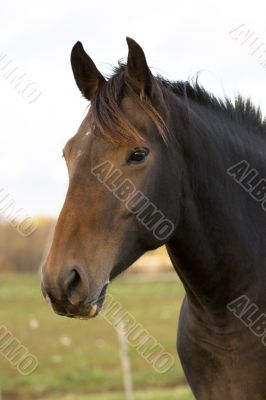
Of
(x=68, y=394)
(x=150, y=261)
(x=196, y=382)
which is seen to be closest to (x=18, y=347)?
(x=68, y=394)

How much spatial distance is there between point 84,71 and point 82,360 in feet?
44.7

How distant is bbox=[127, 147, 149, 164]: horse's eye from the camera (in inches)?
141

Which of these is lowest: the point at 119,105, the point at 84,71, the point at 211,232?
the point at 211,232

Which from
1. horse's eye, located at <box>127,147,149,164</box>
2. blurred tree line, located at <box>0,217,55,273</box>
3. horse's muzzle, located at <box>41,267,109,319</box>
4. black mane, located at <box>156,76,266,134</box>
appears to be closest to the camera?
horse's muzzle, located at <box>41,267,109,319</box>

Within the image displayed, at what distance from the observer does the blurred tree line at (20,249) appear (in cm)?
5766

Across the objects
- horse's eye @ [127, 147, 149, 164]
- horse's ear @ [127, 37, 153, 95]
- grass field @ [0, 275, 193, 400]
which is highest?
horse's ear @ [127, 37, 153, 95]

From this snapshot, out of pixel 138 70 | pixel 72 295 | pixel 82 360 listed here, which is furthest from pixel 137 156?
pixel 82 360

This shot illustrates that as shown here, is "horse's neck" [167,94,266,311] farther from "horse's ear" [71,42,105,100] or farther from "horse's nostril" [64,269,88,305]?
"horse's nostril" [64,269,88,305]

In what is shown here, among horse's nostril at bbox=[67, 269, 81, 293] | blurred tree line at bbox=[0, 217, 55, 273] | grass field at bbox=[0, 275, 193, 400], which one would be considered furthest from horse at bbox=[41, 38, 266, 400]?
blurred tree line at bbox=[0, 217, 55, 273]

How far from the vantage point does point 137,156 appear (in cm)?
361

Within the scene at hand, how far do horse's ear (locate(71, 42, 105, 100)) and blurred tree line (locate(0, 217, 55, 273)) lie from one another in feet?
176

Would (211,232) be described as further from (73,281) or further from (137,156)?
(73,281)

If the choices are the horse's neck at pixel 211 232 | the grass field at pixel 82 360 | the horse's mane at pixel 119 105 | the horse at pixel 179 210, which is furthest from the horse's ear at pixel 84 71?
the grass field at pixel 82 360

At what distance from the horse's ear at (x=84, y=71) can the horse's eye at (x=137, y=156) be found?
54cm
